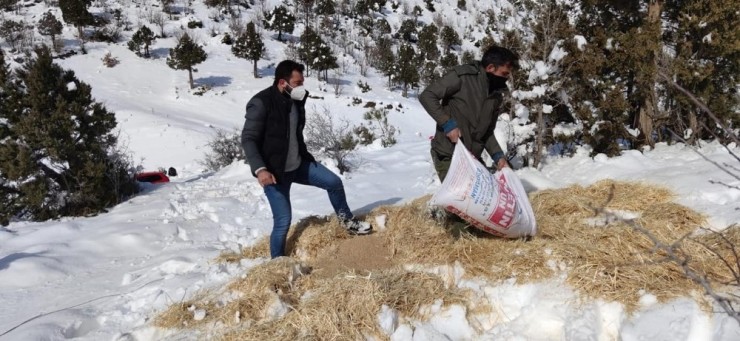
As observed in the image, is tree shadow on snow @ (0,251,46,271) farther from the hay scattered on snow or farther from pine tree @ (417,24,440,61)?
pine tree @ (417,24,440,61)

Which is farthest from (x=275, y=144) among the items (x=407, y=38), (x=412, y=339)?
(x=407, y=38)

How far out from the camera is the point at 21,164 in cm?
705

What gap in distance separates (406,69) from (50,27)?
795 inches

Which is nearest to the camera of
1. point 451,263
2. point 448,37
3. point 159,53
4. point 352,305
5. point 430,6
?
point 352,305

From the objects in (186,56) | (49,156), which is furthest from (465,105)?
(186,56)

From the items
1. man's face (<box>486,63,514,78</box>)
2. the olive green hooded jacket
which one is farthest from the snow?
man's face (<box>486,63,514,78</box>)

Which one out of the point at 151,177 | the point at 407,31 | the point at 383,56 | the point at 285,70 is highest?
the point at 407,31

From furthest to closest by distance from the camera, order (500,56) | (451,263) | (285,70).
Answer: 1. (285,70)
2. (500,56)
3. (451,263)

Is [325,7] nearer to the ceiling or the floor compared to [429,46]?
nearer to the ceiling

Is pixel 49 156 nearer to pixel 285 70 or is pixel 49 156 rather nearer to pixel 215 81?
pixel 285 70

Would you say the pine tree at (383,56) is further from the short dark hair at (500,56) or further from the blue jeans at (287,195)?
the short dark hair at (500,56)

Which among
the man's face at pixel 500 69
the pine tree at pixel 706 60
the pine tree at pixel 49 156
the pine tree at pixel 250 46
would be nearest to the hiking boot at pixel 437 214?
the man's face at pixel 500 69

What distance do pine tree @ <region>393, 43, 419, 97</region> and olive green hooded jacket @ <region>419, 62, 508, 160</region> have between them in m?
25.0

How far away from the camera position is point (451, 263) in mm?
3104
